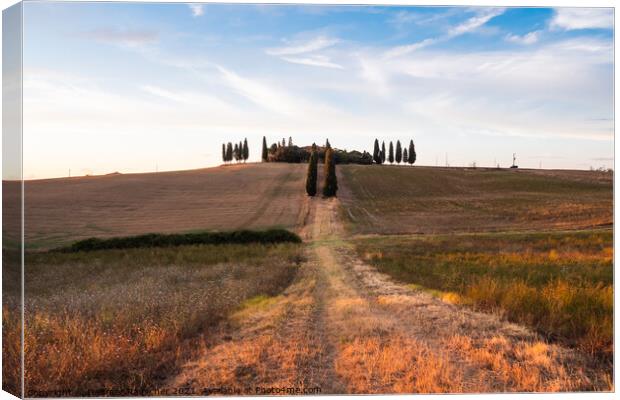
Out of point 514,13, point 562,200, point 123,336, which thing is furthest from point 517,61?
point 123,336

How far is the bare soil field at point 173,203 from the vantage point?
203 inches

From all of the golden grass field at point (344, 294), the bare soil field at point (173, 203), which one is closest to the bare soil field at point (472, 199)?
the golden grass field at point (344, 294)

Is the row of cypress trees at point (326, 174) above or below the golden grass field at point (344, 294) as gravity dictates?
above

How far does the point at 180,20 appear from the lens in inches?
169

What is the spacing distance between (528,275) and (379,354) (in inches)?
77.4

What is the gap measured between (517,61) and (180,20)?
3.67m

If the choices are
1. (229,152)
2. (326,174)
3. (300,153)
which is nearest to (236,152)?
(229,152)

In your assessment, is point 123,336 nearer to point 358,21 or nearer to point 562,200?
point 358,21

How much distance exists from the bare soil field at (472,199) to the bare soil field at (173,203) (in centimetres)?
93

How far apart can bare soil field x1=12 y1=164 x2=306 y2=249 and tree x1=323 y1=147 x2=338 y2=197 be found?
317 millimetres

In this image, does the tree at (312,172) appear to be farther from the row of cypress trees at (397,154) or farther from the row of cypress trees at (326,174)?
the row of cypress trees at (397,154)

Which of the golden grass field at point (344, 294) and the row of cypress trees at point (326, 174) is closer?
the golden grass field at point (344, 294)

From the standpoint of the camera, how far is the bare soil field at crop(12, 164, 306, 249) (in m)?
5.16

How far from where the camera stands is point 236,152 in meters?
4.78
